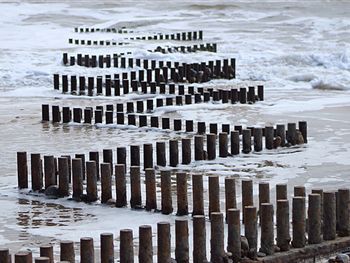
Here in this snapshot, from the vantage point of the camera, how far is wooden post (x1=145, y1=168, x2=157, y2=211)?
425 inches

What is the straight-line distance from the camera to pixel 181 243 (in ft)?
28.1

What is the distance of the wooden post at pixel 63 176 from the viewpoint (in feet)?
37.8

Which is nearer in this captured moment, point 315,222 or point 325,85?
point 315,222

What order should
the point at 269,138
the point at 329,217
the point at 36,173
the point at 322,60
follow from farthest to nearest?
1. the point at 322,60
2. the point at 269,138
3. the point at 36,173
4. the point at 329,217

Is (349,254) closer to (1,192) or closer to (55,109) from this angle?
(1,192)

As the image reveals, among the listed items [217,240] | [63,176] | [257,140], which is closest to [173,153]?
[257,140]

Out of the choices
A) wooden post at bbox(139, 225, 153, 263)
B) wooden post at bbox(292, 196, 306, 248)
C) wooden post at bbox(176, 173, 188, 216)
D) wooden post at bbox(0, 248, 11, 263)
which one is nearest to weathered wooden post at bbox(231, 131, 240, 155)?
wooden post at bbox(176, 173, 188, 216)

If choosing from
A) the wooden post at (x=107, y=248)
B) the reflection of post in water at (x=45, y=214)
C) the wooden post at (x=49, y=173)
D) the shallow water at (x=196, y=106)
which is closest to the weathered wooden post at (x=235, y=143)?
the shallow water at (x=196, y=106)

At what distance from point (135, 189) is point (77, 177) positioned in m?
0.78

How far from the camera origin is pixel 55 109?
18688 mm

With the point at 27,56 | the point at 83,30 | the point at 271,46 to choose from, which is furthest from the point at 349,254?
the point at 83,30

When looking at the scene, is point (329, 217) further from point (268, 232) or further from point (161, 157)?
point (161, 157)

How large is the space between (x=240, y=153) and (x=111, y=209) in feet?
12.6

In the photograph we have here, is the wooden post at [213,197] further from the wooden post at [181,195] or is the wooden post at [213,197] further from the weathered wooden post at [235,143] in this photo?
the weathered wooden post at [235,143]
